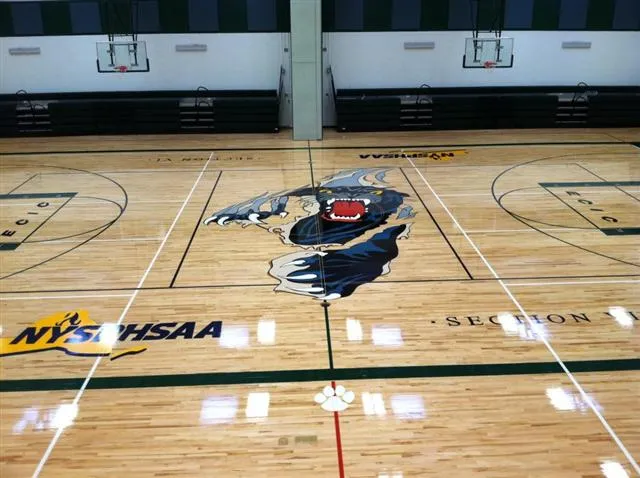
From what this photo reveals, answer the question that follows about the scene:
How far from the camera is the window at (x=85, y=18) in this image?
14.3 meters

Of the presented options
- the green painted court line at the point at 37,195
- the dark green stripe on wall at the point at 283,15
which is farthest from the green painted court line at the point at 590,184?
the green painted court line at the point at 37,195

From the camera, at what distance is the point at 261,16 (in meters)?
14.5

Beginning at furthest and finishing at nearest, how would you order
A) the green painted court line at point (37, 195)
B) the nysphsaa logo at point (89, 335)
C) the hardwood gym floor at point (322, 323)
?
the green painted court line at point (37, 195) < the nysphsaa logo at point (89, 335) < the hardwood gym floor at point (322, 323)

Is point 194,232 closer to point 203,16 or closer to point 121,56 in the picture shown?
point 121,56

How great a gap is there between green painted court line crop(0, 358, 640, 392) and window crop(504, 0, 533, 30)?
1145cm

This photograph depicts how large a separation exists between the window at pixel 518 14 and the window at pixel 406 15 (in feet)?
7.02

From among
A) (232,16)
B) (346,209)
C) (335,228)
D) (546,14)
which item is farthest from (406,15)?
(335,228)

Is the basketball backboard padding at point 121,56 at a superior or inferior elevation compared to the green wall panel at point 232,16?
inferior

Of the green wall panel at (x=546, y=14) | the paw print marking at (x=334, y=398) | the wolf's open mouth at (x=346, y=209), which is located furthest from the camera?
the green wall panel at (x=546, y=14)

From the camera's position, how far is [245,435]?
454 centimetres

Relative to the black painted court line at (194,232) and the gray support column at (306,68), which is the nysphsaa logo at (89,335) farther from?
the gray support column at (306,68)

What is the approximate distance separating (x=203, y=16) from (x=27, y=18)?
4144 millimetres

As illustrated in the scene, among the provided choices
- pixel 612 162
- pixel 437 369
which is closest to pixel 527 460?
pixel 437 369

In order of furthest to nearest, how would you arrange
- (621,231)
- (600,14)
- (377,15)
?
1. (600,14)
2. (377,15)
3. (621,231)
